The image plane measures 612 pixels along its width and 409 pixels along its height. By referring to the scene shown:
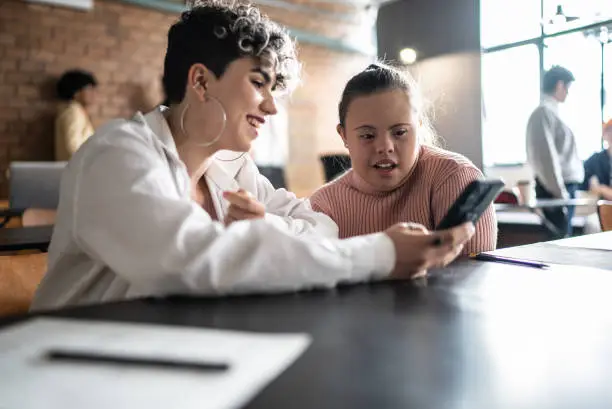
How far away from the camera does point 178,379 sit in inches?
19.2

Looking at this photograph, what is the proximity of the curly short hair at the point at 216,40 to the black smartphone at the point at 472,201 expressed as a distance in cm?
51

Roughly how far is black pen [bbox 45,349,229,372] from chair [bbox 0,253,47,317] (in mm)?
1135

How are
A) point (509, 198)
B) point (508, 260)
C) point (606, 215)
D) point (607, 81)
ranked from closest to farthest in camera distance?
point (508, 260) → point (606, 215) → point (509, 198) → point (607, 81)

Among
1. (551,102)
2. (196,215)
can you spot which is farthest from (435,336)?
(551,102)

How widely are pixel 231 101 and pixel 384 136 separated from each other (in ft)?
1.73

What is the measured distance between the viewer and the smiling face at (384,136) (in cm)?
157

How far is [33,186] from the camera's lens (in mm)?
2729

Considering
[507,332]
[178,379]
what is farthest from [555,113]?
[178,379]

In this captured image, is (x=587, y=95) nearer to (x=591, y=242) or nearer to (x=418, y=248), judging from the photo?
(x=591, y=242)

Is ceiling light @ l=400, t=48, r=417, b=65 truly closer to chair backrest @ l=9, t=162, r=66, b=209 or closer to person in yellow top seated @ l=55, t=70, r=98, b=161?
chair backrest @ l=9, t=162, r=66, b=209

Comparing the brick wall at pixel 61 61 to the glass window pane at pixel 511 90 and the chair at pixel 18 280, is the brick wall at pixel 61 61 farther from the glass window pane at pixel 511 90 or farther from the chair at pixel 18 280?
the chair at pixel 18 280

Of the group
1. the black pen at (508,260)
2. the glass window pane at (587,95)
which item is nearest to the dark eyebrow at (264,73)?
the black pen at (508,260)

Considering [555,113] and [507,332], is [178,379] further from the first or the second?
[555,113]

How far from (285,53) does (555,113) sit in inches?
144
